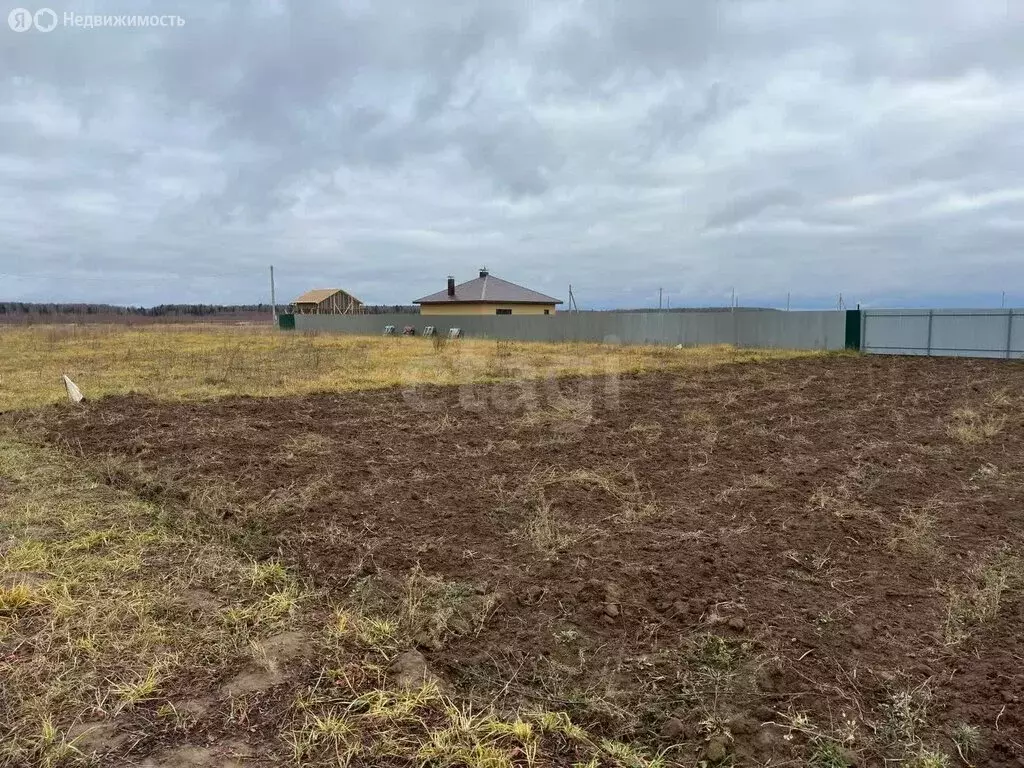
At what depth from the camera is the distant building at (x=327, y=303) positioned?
51219 millimetres

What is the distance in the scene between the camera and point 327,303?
51875 millimetres

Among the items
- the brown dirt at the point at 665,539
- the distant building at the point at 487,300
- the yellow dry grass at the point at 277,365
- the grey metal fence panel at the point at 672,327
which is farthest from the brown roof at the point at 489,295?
the brown dirt at the point at 665,539

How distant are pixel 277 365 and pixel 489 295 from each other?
849 inches

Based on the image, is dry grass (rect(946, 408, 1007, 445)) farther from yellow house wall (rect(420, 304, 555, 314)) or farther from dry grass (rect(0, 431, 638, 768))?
yellow house wall (rect(420, 304, 555, 314))

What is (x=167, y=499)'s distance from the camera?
4605 mm

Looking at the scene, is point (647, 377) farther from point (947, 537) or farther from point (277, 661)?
point (277, 661)

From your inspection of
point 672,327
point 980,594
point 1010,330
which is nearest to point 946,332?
point 1010,330

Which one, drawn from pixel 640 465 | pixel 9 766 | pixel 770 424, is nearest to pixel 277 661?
pixel 9 766

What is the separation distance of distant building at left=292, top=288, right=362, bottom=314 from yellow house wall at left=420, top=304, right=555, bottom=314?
52.9 feet

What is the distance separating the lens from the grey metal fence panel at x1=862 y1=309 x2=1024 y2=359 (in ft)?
54.4

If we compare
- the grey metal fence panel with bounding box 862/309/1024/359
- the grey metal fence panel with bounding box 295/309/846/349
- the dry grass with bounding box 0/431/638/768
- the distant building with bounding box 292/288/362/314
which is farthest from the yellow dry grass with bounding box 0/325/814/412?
the distant building with bounding box 292/288/362/314

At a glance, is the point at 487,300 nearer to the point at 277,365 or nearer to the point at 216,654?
the point at 277,365

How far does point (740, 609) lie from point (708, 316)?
20.5 metres

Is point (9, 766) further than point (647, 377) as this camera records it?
No
